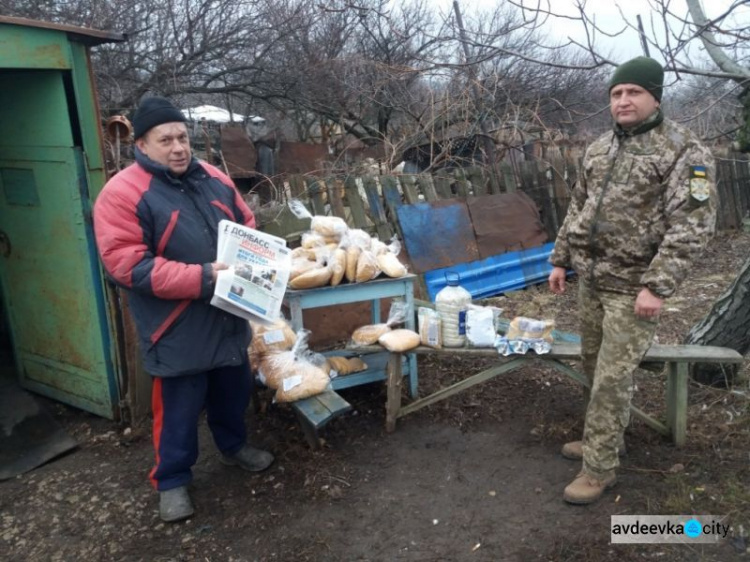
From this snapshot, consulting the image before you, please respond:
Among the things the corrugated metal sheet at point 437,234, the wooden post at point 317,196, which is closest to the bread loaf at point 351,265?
the wooden post at point 317,196

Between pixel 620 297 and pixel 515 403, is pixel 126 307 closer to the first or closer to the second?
pixel 515 403

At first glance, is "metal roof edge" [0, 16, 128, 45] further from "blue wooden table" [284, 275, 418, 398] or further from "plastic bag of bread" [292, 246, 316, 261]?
"blue wooden table" [284, 275, 418, 398]

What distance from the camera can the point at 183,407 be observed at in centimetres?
303

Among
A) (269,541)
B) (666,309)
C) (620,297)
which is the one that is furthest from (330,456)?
(666,309)

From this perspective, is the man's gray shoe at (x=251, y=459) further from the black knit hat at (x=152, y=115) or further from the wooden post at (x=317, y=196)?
the wooden post at (x=317, y=196)

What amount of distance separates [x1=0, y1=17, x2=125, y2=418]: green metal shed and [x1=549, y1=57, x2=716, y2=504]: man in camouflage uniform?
291 centimetres

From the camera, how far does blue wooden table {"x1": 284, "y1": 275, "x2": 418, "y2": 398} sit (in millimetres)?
3771

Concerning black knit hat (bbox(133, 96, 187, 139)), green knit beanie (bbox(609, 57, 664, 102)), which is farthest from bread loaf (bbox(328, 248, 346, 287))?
green knit beanie (bbox(609, 57, 664, 102))

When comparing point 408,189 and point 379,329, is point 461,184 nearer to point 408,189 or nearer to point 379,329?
point 408,189

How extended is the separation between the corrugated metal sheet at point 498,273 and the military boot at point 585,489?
11.2 ft

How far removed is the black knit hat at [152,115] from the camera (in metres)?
2.82

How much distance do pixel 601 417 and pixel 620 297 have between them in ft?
1.89

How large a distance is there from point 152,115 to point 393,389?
2053 millimetres

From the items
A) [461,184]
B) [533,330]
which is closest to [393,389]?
[533,330]
